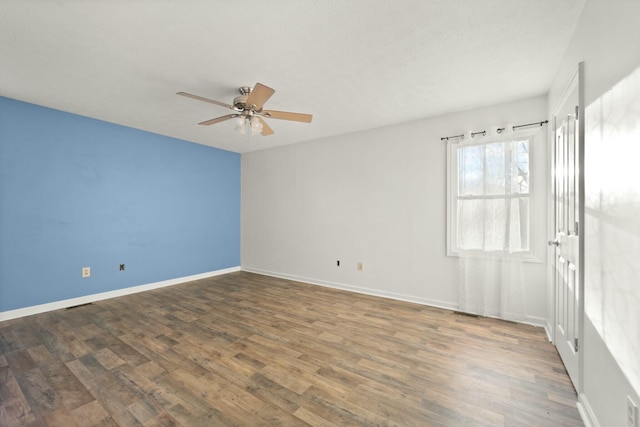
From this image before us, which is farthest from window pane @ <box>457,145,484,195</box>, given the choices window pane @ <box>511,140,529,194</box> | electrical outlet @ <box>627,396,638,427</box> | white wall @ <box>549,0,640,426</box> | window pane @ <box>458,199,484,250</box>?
electrical outlet @ <box>627,396,638,427</box>

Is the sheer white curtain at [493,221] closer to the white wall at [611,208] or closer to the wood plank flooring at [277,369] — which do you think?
the wood plank flooring at [277,369]

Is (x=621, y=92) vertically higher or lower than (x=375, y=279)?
higher

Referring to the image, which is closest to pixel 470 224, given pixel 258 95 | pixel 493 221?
pixel 493 221

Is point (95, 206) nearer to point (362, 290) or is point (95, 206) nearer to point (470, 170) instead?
point (362, 290)

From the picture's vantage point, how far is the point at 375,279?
4043mm

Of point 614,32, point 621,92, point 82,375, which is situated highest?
point 614,32

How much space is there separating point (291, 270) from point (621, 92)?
15.0 ft

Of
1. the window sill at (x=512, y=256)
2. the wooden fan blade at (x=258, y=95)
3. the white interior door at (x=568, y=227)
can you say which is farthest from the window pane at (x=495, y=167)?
the wooden fan blade at (x=258, y=95)

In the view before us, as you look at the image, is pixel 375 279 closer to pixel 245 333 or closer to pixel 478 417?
pixel 245 333

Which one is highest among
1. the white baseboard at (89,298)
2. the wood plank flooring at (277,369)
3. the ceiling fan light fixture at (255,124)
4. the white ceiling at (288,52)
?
the white ceiling at (288,52)

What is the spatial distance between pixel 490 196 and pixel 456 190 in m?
0.38

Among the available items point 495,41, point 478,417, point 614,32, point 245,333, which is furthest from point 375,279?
point 614,32

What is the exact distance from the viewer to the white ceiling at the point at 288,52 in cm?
169

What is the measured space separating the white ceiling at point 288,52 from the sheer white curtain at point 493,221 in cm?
59
